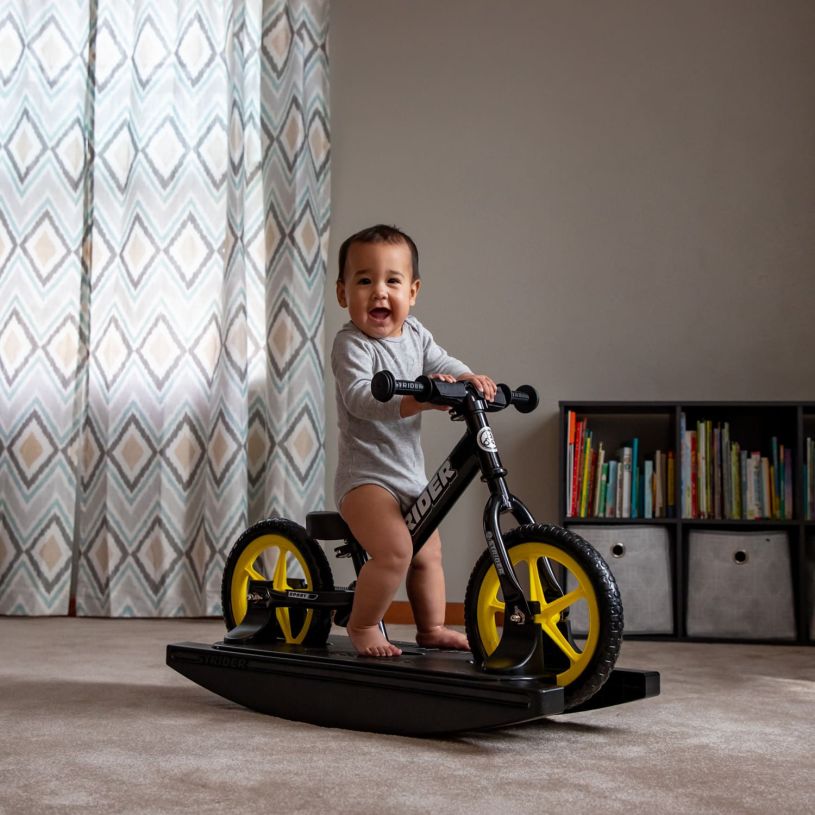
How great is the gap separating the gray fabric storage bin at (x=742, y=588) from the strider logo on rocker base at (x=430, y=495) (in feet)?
4.93

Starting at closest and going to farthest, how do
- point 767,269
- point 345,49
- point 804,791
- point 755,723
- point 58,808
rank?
point 58,808
point 804,791
point 755,723
point 767,269
point 345,49

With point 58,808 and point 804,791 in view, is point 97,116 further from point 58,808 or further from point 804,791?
point 804,791

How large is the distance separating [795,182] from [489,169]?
3.17ft

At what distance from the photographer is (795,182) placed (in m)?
3.30

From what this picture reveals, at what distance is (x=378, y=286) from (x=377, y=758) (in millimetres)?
829

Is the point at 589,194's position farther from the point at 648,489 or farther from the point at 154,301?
the point at 154,301

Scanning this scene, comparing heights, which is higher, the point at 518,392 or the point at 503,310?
the point at 503,310

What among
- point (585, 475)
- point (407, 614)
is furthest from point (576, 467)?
point (407, 614)

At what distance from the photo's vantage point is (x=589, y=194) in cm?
339

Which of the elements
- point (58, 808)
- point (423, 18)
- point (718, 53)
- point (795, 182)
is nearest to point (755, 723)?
point (58, 808)

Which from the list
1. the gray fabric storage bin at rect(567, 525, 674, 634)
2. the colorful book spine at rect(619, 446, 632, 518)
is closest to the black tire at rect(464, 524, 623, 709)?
the gray fabric storage bin at rect(567, 525, 674, 634)

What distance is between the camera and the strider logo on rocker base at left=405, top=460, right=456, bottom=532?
1737mm

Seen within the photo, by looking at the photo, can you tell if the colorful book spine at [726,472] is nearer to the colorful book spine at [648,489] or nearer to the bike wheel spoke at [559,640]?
the colorful book spine at [648,489]

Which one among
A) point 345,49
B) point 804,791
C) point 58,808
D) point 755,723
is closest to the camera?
point 58,808
